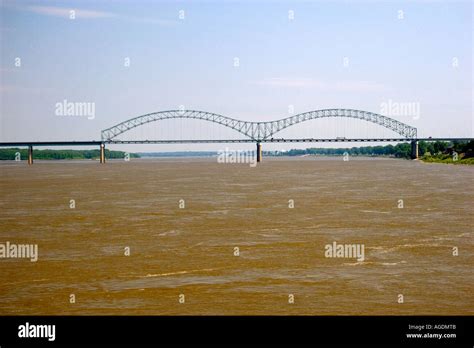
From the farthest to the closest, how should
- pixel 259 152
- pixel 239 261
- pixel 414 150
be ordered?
pixel 259 152
pixel 414 150
pixel 239 261

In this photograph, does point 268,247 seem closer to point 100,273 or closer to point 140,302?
point 100,273

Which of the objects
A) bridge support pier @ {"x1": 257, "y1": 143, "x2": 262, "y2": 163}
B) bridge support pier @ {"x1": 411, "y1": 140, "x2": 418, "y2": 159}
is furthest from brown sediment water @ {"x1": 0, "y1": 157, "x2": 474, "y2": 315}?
bridge support pier @ {"x1": 257, "y1": 143, "x2": 262, "y2": 163}

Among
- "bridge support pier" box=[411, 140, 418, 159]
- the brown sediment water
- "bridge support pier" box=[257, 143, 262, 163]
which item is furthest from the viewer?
"bridge support pier" box=[257, 143, 262, 163]

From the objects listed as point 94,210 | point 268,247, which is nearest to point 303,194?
point 94,210

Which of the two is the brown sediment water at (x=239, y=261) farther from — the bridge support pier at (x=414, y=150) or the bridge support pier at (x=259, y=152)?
the bridge support pier at (x=259, y=152)

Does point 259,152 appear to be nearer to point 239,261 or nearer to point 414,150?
point 414,150

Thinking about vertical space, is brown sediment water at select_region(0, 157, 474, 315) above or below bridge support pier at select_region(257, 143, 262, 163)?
below

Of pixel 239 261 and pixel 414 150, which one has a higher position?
pixel 414 150

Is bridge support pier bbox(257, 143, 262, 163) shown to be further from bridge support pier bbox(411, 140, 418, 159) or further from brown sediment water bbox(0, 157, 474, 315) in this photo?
brown sediment water bbox(0, 157, 474, 315)

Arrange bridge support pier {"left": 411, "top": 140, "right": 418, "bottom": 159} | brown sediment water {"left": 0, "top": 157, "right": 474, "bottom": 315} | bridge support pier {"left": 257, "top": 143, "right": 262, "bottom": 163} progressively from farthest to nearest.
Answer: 1. bridge support pier {"left": 257, "top": 143, "right": 262, "bottom": 163}
2. bridge support pier {"left": 411, "top": 140, "right": 418, "bottom": 159}
3. brown sediment water {"left": 0, "top": 157, "right": 474, "bottom": 315}

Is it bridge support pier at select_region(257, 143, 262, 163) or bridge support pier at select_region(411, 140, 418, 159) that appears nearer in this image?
bridge support pier at select_region(411, 140, 418, 159)

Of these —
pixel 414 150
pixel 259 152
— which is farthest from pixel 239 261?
pixel 259 152
